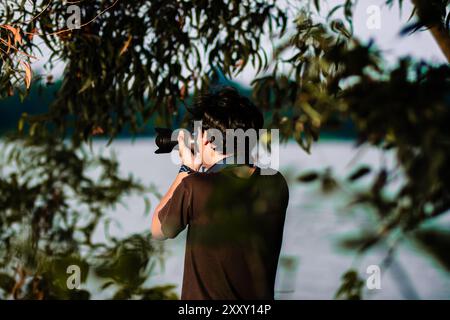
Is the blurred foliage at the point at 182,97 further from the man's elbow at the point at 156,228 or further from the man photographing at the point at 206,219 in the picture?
the man's elbow at the point at 156,228

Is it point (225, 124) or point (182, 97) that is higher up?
point (182, 97)

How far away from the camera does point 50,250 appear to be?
3221 millimetres

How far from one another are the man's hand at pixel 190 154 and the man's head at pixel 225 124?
13 mm

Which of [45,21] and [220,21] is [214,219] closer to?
[45,21]

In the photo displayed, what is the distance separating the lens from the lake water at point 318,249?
2.90 feet

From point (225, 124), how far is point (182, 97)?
1.02 metres

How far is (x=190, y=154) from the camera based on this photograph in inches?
64.5

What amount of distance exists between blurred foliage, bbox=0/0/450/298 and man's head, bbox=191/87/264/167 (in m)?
0.14

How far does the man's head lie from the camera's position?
1.58 metres

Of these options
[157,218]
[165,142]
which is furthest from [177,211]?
[165,142]

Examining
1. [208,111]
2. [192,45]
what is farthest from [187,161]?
[192,45]

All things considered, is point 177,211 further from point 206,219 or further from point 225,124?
point 225,124

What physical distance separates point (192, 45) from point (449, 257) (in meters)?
1.88

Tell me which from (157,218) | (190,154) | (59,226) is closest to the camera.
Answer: (157,218)
